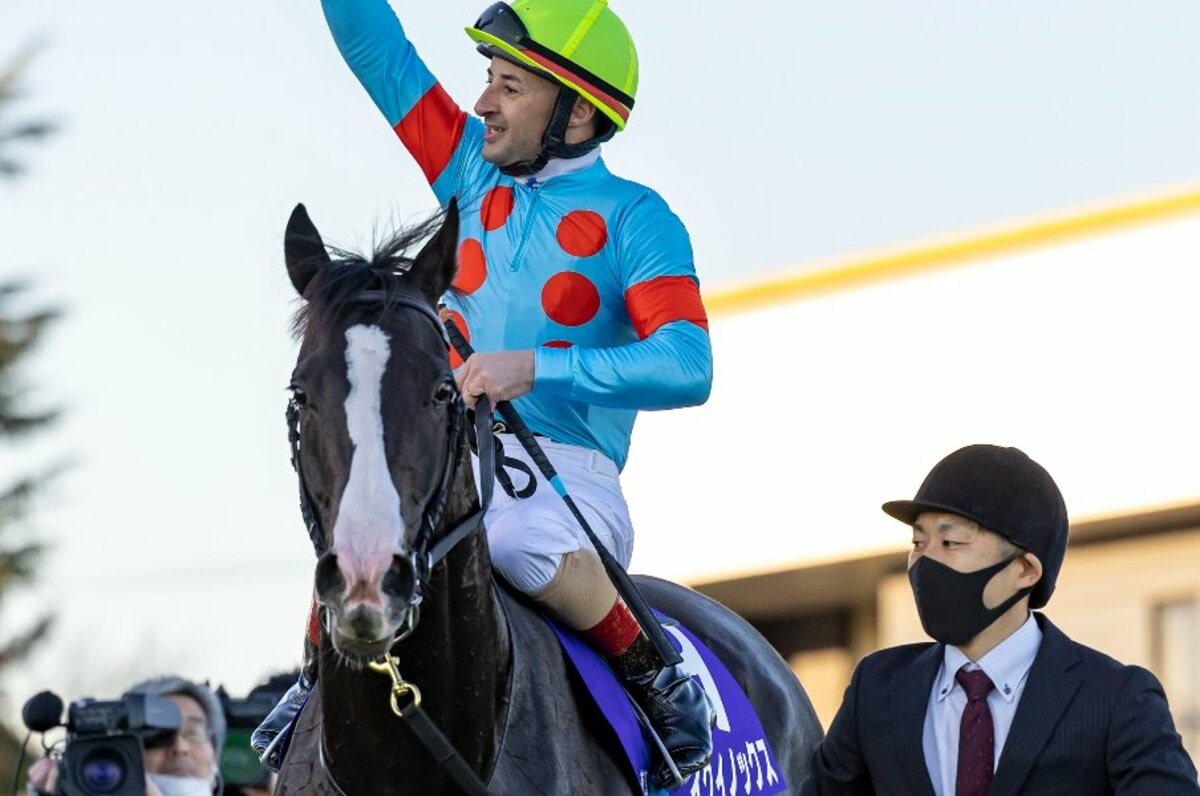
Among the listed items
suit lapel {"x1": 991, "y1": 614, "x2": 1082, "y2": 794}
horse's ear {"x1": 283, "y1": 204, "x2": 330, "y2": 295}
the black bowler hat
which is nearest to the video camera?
horse's ear {"x1": 283, "y1": 204, "x2": 330, "y2": 295}

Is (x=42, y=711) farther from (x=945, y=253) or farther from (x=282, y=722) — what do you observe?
(x=945, y=253)

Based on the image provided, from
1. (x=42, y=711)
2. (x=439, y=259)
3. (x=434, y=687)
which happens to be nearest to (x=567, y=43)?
(x=439, y=259)

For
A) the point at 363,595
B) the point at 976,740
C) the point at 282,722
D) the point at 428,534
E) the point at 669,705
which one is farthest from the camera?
the point at 669,705

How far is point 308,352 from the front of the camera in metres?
5.11

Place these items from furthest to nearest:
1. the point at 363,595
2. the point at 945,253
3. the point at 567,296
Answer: the point at 945,253 → the point at 567,296 → the point at 363,595

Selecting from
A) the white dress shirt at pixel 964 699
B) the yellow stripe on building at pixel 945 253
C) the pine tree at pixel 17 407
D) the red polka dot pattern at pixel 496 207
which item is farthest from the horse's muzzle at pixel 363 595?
the pine tree at pixel 17 407

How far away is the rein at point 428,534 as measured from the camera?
4.98 m

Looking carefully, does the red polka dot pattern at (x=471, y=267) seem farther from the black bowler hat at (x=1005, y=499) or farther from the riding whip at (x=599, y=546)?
the black bowler hat at (x=1005, y=499)

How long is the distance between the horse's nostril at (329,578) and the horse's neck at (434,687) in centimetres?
49

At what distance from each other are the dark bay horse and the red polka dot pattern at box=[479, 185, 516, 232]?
0.82 metres

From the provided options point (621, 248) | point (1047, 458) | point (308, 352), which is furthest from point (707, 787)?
point (1047, 458)

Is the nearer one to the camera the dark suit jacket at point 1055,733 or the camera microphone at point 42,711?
the dark suit jacket at point 1055,733

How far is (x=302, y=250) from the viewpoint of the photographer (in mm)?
5418

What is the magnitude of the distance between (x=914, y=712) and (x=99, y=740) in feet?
11.7
